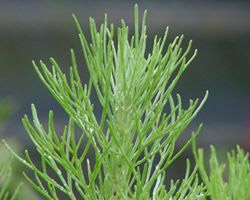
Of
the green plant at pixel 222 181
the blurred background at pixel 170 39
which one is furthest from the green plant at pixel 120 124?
the blurred background at pixel 170 39

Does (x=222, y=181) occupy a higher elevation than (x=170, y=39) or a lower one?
higher

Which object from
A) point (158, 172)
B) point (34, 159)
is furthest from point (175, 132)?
point (34, 159)

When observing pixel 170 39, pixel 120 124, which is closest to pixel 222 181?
pixel 120 124

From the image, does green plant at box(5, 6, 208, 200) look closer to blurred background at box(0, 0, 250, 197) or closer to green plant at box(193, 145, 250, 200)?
green plant at box(193, 145, 250, 200)

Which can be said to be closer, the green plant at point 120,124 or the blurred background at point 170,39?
the green plant at point 120,124

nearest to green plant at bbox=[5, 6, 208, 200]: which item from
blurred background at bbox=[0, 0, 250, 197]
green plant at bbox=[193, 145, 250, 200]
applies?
green plant at bbox=[193, 145, 250, 200]

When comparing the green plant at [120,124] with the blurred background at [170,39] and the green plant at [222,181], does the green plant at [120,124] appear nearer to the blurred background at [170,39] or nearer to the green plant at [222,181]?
the green plant at [222,181]

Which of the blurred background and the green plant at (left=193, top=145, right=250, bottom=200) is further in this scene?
the blurred background

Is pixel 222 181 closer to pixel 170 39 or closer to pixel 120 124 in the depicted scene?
pixel 120 124
